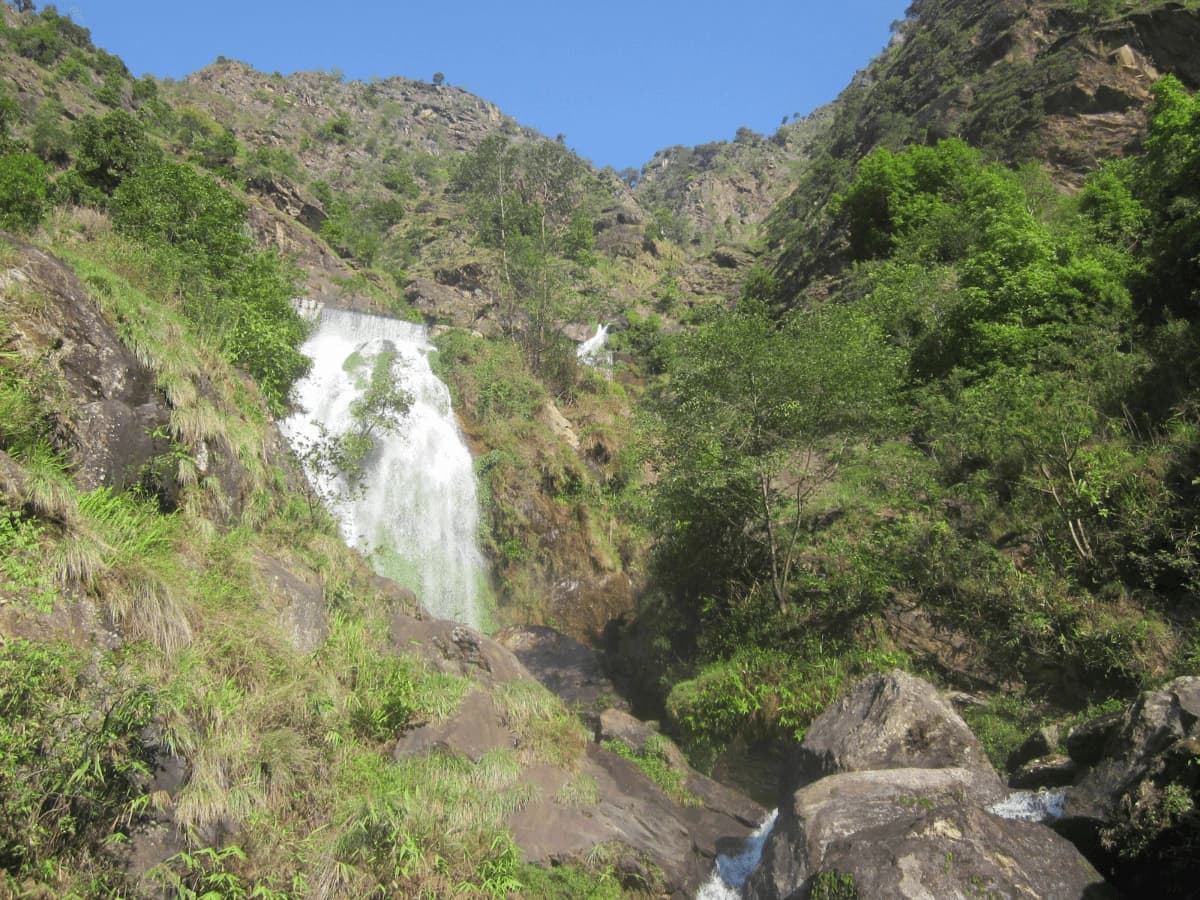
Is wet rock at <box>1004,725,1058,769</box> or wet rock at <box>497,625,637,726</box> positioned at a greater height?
wet rock at <box>497,625,637,726</box>

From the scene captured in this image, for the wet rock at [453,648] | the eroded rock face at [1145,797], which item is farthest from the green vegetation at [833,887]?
the wet rock at [453,648]

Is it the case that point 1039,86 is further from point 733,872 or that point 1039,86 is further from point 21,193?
point 21,193

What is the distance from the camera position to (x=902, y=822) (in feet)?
20.9

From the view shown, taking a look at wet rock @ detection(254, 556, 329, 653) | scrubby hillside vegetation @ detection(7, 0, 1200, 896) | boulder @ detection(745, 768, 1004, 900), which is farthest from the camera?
wet rock @ detection(254, 556, 329, 653)

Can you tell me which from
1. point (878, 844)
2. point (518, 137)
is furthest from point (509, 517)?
point (518, 137)

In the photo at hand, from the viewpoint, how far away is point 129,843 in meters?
4.83

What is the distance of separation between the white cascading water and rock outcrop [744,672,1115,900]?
1507mm

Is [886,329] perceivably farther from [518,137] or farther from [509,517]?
[518,137]

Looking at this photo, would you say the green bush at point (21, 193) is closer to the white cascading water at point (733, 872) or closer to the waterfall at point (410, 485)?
the waterfall at point (410, 485)

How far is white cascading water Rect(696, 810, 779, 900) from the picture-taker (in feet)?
31.6

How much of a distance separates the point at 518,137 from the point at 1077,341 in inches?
5350

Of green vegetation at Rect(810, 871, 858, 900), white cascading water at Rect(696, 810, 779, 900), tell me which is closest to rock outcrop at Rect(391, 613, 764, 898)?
white cascading water at Rect(696, 810, 779, 900)

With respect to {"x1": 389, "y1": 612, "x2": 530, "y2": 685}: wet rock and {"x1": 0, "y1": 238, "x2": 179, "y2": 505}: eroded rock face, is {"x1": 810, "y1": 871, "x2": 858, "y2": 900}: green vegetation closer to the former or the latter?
{"x1": 389, "y1": 612, "x2": 530, "y2": 685}: wet rock

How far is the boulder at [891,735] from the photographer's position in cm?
876
